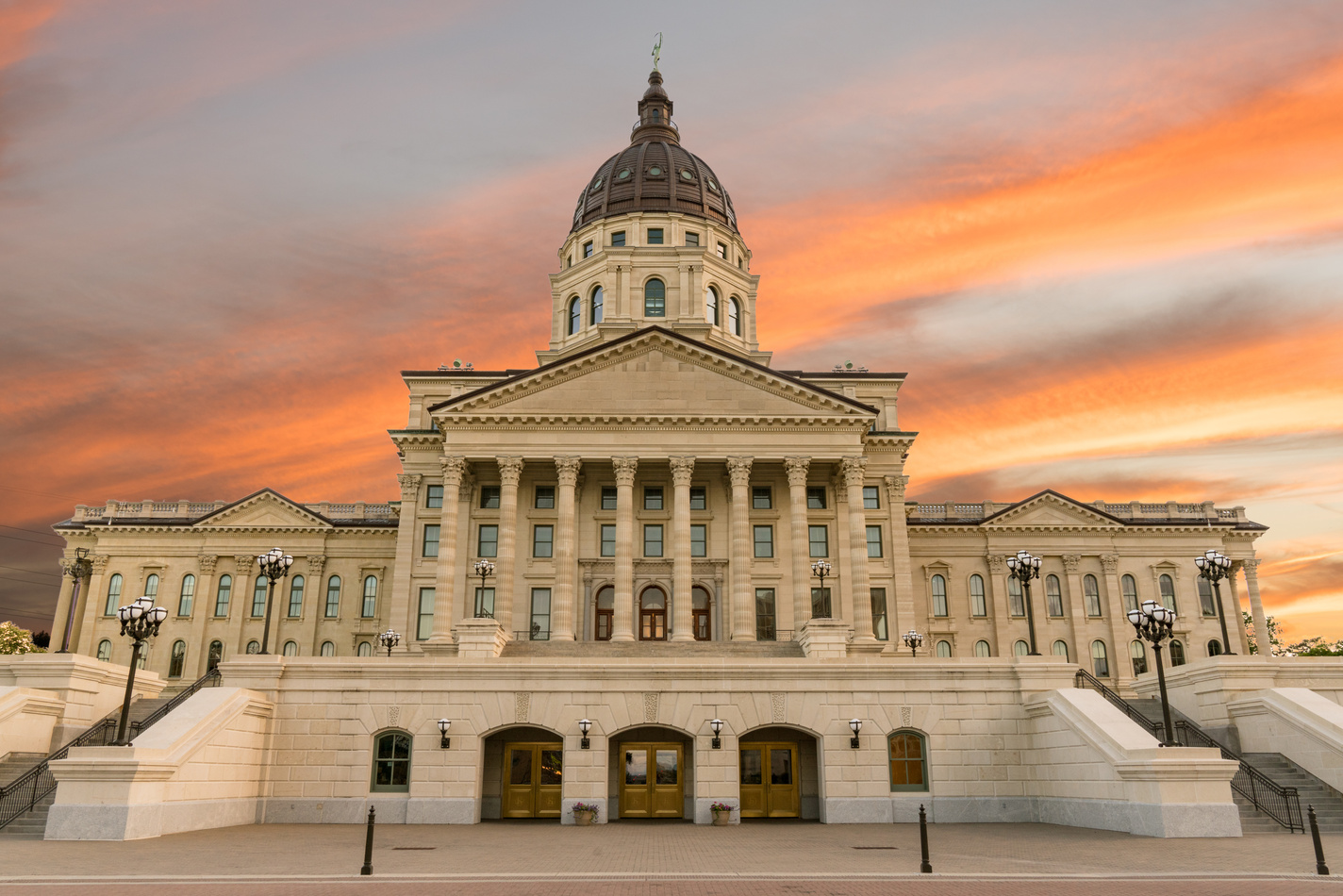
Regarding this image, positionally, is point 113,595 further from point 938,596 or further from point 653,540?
point 938,596

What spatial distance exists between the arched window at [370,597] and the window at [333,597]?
74.2 inches

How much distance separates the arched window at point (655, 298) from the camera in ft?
207

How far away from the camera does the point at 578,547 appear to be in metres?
50.2

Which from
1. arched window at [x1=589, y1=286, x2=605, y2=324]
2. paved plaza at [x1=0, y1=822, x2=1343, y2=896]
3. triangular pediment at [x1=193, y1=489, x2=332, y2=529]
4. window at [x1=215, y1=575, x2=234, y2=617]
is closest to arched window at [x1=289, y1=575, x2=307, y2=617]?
triangular pediment at [x1=193, y1=489, x2=332, y2=529]

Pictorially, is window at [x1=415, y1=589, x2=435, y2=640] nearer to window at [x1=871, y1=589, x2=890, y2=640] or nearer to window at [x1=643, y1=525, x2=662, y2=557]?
window at [x1=643, y1=525, x2=662, y2=557]

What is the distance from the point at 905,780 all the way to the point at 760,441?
23.1 m

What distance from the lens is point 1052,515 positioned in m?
63.9

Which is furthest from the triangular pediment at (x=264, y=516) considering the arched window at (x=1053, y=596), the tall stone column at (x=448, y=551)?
the arched window at (x=1053, y=596)

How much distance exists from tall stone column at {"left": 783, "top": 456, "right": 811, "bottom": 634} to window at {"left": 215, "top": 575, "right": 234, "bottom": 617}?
3812 centimetres

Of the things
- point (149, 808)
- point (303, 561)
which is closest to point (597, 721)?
point (149, 808)

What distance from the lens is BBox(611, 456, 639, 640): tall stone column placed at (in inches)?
1790

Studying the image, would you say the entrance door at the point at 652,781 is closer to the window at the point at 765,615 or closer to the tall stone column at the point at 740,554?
the tall stone column at the point at 740,554

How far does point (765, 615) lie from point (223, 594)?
36.9 metres

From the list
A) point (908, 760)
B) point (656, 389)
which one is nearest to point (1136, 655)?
point (656, 389)
